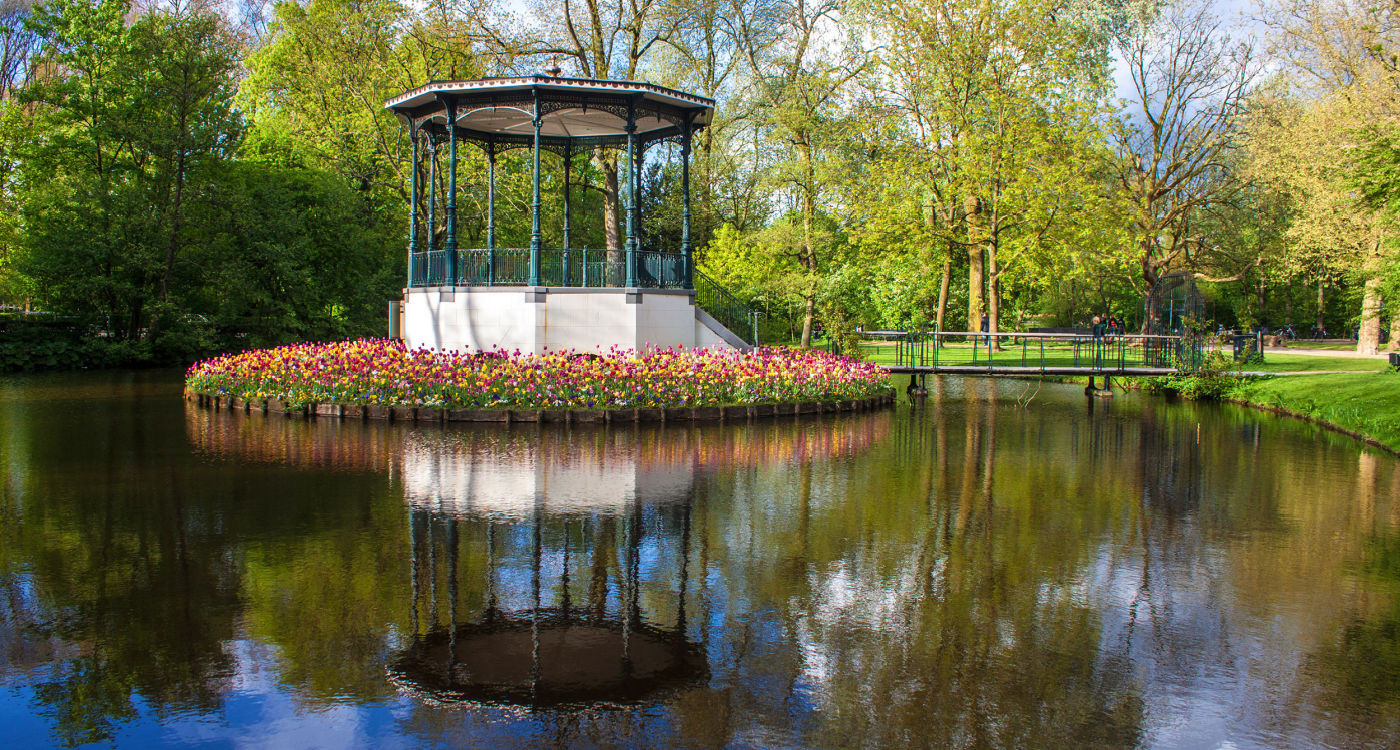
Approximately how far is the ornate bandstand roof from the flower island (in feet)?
18.4

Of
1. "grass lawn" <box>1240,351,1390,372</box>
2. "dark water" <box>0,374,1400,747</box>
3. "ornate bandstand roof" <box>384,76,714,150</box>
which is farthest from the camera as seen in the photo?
"grass lawn" <box>1240,351,1390,372</box>

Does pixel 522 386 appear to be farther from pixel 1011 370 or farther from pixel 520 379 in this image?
pixel 1011 370

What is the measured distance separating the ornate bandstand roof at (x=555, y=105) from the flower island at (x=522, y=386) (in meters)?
5.61

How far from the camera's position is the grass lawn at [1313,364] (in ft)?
92.0

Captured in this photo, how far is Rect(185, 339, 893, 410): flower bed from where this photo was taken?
55.6 feet

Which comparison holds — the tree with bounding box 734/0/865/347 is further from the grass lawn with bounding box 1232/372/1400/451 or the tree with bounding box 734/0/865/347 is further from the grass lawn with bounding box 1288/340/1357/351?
the grass lawn with bounding box 1288/340/1357/351

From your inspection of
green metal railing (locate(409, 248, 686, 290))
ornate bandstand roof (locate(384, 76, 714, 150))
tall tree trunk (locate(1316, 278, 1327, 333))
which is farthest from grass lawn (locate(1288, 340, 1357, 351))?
green metal railing (locate(409, 248, 686, 290))

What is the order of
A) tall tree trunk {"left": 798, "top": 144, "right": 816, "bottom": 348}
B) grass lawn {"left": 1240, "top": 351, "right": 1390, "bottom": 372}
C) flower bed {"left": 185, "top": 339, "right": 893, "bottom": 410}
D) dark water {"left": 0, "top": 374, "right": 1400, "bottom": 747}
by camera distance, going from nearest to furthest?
dark water {"left": 0, "top": 374, "right": 1400, "bottom": 747}, flower bed {"left": 185, "top": 339, "right": 893, "bottom": 410}, grass lawn {"left": 1240, "top": 351, "right": 1390, "bottom": 372}, tall tree trunk {"left": 798, "top": 144, "right": 816, "bottom": 348}

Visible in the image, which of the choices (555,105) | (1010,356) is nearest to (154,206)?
(555,105)

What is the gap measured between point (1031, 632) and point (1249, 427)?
14346 mm

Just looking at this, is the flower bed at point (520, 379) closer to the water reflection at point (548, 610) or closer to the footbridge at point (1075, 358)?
the footbridge at point (1075, 358)

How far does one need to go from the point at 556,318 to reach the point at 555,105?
454cm

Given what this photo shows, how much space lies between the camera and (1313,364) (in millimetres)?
31125

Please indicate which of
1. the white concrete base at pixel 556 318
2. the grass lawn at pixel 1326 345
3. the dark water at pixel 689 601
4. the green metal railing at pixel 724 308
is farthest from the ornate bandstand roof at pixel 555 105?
the grass lawn at pixel 1326 345
